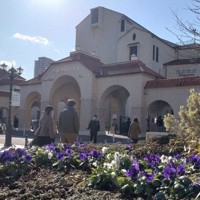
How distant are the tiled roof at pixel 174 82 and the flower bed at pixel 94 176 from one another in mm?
17390

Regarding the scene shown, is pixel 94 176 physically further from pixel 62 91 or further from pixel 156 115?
pixel 62 91

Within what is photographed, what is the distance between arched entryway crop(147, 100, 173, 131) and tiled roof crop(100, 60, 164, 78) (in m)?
2.39

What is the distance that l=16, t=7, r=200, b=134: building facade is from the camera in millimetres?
24344

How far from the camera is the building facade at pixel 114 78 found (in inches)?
958

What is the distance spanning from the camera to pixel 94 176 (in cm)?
423

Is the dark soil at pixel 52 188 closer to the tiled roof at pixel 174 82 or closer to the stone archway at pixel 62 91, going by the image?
the tiled roof at pixel 174 82

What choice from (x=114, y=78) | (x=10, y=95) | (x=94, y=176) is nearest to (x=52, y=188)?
(x=94, y=176)

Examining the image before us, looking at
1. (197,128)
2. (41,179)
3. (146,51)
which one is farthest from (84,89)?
(41,179)

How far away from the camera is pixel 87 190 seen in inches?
159

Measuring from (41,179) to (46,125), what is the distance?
425cm

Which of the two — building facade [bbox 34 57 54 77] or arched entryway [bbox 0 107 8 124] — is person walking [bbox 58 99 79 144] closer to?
arched entryway [bbox 0 107 8 124]

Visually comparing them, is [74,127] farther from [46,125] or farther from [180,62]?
[180,62]

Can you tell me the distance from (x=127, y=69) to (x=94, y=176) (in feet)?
73.1

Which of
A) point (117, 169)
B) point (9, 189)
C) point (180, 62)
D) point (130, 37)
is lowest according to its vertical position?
point (9, 189)
